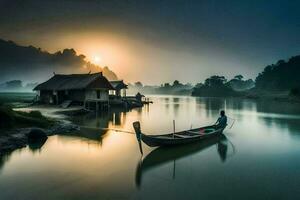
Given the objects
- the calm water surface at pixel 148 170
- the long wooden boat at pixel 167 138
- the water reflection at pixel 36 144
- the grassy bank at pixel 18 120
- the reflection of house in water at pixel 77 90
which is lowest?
the calm water surface at pixel 148 170

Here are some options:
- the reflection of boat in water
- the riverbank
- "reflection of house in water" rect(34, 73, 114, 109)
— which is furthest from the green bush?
"reflection of house in water" rect(34, 73, 114, 109)

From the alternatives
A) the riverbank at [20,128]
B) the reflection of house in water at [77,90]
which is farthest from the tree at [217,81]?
the riverbank at [20,128]

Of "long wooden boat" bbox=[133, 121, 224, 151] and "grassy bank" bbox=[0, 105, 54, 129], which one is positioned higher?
"grassy bank" bbox=[0, 105, 54, 129]

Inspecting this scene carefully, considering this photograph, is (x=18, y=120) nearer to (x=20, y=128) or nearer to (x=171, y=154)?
(x=20, y=128)

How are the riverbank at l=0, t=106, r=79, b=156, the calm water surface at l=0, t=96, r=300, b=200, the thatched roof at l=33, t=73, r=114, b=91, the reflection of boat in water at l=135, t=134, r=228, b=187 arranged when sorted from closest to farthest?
1. the calm water surface at l=0, t=96, r=300, b=200
2. the reflection of boat in water at l=135, t=134, r=228, b=187
3. the riverbank at l=0, t=106, r=79, b=156
4. the thatched roof at l=33, t=73, r=114, b=91

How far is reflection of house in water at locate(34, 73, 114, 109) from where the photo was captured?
33.6 meters

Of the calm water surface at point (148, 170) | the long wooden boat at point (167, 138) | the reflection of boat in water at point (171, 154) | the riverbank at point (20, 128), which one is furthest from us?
the riverbank at point (20, 128)

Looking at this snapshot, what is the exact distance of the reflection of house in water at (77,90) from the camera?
33625 millimetres

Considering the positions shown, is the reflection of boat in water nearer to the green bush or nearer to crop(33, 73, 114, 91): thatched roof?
the green bush

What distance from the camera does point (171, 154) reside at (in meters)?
12.6

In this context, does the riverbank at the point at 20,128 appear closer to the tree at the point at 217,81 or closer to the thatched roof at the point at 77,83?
the thatched roof at the point at 77,83

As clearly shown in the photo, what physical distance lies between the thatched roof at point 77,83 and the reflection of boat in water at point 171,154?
21.8m

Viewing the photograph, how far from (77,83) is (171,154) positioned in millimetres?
25780

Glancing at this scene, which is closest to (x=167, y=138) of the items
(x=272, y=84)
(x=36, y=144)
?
(x=36, y=144)
